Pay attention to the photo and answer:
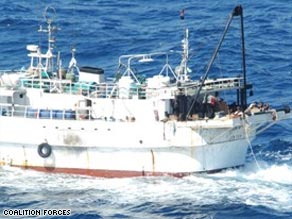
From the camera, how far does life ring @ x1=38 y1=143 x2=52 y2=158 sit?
6675 centimetres

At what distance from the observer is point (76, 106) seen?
221 feet

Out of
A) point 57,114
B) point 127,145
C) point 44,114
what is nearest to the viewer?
point 127,145

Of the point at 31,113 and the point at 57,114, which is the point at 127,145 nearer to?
the point at 57,114

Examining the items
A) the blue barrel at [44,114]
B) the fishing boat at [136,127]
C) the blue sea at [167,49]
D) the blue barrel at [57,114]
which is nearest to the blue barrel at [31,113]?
the fishing boat at [136,127]

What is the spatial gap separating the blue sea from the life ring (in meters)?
1.23

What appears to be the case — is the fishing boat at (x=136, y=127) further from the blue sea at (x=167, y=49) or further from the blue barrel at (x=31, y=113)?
the blue sea at (x=167, y=49)

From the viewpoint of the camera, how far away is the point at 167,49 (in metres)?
89.3

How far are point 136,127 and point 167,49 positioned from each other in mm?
24602

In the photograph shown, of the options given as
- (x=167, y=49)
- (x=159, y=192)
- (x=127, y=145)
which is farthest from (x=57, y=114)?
(x=167, y=49)

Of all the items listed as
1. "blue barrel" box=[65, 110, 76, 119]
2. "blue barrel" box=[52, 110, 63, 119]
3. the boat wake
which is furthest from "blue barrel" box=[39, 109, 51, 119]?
the boat wake

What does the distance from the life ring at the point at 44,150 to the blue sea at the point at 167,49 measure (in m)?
1.23

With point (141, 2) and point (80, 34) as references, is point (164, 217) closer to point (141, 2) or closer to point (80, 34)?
point (80, 34)

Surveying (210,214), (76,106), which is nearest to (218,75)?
(76,106)

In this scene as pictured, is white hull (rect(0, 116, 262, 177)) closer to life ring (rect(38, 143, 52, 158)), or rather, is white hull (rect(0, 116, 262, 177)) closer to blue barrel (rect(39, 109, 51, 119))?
life ring (rect(38, 143, 52, 158))
